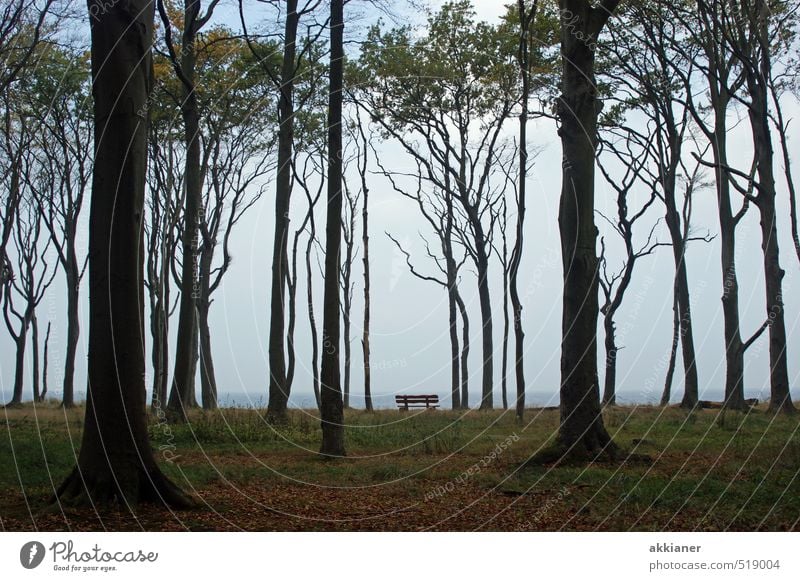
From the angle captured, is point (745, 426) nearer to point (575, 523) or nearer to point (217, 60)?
point (575, 523)

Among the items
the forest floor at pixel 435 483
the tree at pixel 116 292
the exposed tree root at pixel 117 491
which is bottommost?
the forest floor at pixel 435 483

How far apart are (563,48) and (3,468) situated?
9.48 meters

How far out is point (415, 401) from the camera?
83.0 feet

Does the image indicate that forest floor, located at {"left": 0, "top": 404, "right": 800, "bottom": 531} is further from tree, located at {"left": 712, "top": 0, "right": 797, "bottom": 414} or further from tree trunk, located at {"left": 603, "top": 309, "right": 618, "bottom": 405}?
tree trunk, located at {"left": 603, "top": 309, "right": 618, "bottom": 405}

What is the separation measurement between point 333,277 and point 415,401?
12.9 m

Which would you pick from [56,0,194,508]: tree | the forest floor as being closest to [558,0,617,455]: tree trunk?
the forest floor

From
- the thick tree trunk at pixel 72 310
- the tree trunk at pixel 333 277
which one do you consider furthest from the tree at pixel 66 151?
the tree trunk at pixel 333 277

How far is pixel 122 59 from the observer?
762 cm

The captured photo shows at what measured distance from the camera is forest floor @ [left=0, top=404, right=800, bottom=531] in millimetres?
7219

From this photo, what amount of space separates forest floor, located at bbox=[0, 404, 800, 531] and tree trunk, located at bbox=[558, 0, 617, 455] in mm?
998

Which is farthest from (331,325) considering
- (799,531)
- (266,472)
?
(799,531)

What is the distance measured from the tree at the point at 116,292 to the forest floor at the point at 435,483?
1.12 ft

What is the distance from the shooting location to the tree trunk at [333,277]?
1238 cm

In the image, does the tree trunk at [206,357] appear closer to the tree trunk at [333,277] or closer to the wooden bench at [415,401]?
the wooden bench at [415,401]
